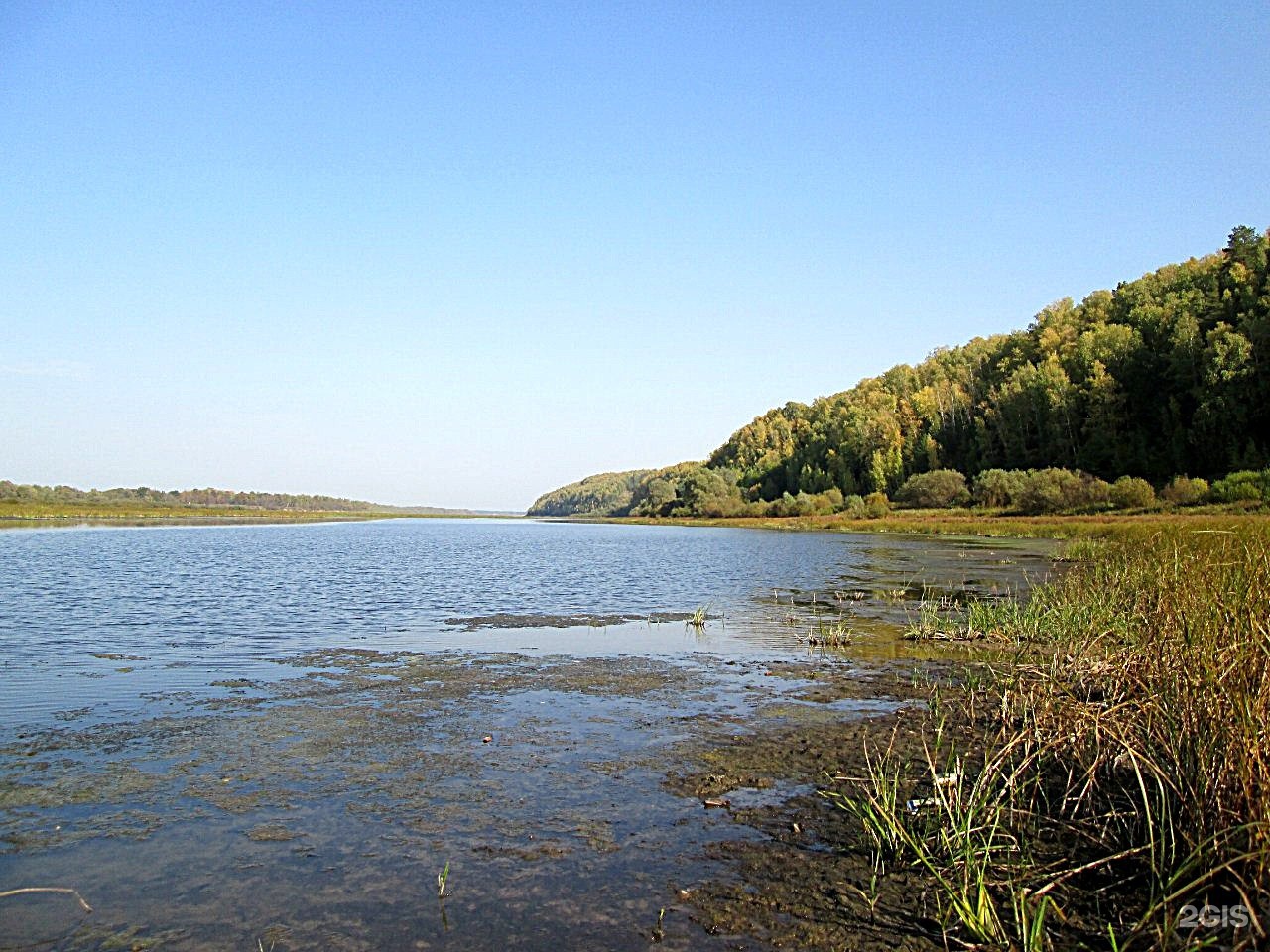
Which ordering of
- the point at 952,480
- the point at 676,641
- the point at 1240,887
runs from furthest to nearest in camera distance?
the point at 952,480
the point at 676,641
the point at 1240,887

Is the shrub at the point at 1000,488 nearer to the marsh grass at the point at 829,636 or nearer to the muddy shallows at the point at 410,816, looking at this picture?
the marsh grass at the point at 829,636

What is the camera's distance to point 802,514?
112 metres

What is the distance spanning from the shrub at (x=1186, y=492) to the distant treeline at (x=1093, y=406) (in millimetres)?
648

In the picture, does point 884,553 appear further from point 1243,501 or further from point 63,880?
point 63,880

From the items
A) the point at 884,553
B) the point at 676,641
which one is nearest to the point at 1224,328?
the point at 884,553

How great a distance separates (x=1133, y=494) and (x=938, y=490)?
2764 cm

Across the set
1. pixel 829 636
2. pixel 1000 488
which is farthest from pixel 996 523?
pixel 829 636

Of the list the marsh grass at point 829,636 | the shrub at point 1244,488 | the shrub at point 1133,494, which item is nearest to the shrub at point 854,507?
the shrub at point 1133,494

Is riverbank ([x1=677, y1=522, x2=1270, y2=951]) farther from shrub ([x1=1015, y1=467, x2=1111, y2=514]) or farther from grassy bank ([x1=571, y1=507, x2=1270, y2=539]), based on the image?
shrub ([x1=1015, y1=467, x2=1111, y2=514])

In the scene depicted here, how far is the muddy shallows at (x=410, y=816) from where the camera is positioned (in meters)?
5.64

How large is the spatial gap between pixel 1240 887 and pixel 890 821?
2.16m

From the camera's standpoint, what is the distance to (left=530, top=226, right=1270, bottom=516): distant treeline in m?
66.7

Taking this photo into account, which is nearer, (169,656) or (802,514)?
(169,656)

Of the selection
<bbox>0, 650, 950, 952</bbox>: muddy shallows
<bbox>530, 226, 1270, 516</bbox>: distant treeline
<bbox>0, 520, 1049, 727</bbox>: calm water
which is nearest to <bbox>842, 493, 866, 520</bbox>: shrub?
<bbox>530, 226, 1270, 516</bbox>: distant treeline
